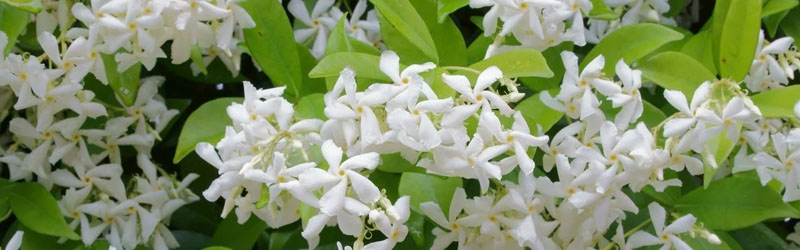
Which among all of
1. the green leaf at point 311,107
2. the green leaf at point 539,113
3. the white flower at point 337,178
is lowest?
→ the green leaf at point 539,113

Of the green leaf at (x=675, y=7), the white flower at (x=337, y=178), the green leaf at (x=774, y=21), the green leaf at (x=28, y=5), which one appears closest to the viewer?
the white flower at (x=337, y=178)

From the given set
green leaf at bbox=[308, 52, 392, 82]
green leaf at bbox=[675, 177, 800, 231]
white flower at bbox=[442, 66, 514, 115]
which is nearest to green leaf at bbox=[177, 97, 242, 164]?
green leaf at bbox=[308, 52, 392, 82]

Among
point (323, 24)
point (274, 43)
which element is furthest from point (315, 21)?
point (274, 43)

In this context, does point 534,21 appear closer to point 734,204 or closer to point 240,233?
point 734,204

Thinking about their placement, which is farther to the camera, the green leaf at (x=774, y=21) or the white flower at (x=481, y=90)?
the green leaf at (x=774, y=21)

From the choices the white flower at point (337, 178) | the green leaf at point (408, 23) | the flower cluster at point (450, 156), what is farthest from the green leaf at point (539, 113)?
the white flower at point (337, 178)

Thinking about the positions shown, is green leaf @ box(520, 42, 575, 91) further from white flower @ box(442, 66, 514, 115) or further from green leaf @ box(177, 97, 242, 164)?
green leaf @ box(177, 97, 242, 164)

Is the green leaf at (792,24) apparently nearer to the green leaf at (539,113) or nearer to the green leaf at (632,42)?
the green leaf at (632,42)
